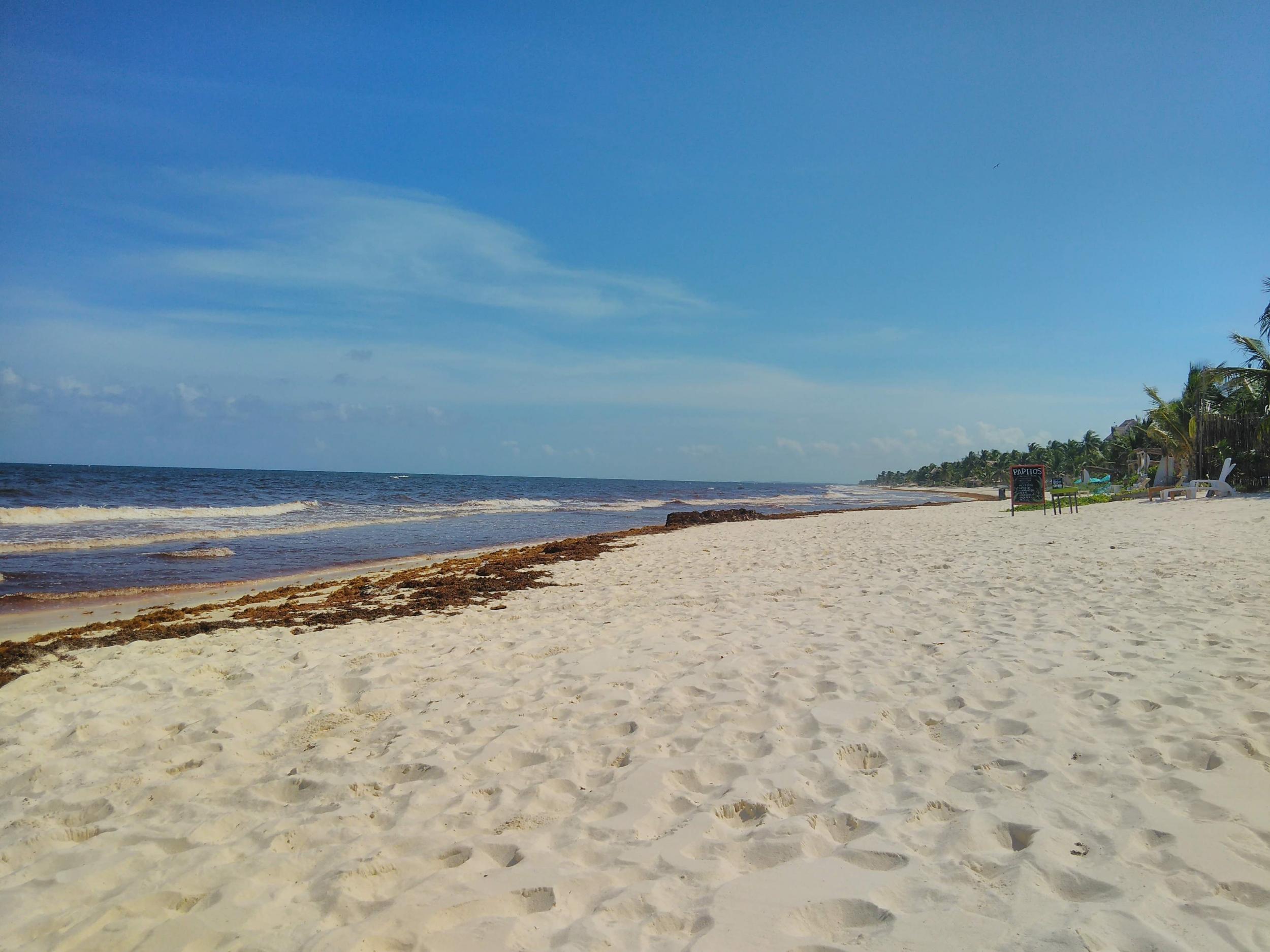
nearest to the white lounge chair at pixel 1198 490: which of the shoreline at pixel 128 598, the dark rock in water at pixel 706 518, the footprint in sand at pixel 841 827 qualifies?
the dark rock in water at pixel 706 518

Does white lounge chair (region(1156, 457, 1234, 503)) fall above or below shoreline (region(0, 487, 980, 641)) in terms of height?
above

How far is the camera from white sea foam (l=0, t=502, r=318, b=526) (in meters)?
21.6

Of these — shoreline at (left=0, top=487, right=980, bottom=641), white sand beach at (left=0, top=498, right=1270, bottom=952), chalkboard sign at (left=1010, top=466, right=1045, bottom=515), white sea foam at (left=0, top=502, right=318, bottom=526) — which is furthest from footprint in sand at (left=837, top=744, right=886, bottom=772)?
white sea foam at (left=0, top=502, right=318, bottom=526)

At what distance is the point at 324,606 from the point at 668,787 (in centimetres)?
656

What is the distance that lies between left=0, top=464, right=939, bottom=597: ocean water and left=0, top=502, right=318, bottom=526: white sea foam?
0.08 meters

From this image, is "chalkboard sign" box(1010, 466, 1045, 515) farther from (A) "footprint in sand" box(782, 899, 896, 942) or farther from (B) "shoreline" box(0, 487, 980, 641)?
(A) "footprint in sand" box(782, 899, 896, 942)

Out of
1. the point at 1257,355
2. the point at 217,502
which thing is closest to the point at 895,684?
the point at 1257,355

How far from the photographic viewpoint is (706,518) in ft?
78.9

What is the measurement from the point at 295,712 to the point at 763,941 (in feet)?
11.5

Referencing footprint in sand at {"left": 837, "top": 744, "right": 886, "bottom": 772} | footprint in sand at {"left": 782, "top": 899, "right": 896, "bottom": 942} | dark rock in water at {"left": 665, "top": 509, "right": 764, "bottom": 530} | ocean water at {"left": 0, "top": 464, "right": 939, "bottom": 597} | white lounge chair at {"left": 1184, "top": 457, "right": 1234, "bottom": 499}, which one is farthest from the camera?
dark rock in water at {"left": 665, "top": 509, "right": 764, "bottom": 530}

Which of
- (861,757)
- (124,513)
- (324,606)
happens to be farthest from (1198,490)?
(124,513)

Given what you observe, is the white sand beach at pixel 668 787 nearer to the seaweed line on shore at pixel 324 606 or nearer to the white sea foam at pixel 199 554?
the seaweed line on shore at pixel 324 606

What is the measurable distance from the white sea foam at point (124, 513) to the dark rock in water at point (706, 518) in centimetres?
1634

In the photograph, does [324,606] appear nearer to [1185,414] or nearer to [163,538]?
[163,538]
